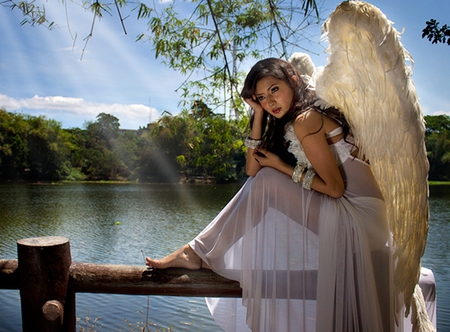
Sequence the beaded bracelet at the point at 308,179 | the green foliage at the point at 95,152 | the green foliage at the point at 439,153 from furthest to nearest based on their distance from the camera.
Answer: the green foliage at the point at 95,152, the green foliage at the point at 439,153, the beaded bracelet at the point at 308,179

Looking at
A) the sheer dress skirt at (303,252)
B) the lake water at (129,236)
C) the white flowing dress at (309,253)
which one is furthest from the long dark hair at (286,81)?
the lake water at (129,236)

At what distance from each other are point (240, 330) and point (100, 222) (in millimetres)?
13307

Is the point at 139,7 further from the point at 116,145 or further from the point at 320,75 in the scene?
the point at 116,145

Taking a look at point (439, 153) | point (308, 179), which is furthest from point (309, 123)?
point (439, 153)

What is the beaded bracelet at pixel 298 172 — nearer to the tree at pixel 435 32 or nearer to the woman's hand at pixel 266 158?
the woman's hand at pixel 266 158

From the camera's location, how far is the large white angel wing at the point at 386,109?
6.45 ft

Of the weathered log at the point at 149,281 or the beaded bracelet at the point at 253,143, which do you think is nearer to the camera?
the weathered log at the point at 149,281

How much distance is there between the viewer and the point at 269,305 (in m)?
2.11

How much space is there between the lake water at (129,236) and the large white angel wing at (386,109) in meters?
1.96

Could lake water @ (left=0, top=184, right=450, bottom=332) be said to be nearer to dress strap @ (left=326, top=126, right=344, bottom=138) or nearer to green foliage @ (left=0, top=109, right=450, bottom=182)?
dress strap @ (left=326, top=126, right=344, bottom=138)

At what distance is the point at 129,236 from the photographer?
12.4 meters

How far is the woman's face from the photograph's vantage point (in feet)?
7.61

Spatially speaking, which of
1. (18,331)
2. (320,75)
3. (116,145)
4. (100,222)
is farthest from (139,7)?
(116,145)

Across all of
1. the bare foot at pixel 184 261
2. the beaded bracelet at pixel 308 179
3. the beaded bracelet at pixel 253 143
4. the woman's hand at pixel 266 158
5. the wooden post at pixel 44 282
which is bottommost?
the wooden post at pixel 44 282
